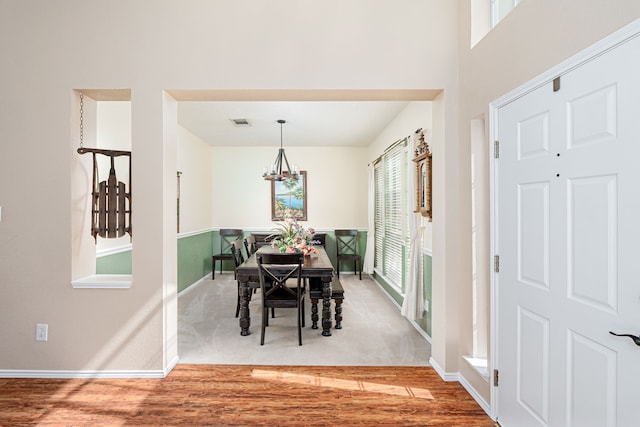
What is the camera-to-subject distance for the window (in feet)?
16.6

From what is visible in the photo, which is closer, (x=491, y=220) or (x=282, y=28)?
(x=491, y=220)

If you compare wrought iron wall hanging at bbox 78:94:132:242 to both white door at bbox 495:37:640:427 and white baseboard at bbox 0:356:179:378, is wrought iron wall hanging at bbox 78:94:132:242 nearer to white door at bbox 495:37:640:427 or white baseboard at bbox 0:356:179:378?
white baseboard at bbox 0:356:179:378

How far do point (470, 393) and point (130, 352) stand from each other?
2.57 metres

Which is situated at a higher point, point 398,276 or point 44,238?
point 44,238

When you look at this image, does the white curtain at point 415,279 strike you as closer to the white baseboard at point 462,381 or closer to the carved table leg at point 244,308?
the white baseboard at point 462,381

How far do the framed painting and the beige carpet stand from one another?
2.84 meters

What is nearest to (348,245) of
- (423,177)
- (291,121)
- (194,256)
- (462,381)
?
(194,256)

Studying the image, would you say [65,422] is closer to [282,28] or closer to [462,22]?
[282,28]

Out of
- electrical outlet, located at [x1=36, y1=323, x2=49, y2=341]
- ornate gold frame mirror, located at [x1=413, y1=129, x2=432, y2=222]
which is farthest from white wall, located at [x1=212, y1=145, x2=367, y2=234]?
electrical outlet, located at [x1=36, y1=323, x2=49, y2=341]

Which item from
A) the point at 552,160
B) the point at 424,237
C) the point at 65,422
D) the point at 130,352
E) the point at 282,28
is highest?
the point at 282,28

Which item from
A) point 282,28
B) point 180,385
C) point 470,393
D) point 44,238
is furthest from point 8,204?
point 470,393

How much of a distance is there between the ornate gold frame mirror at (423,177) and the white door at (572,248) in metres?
1.17

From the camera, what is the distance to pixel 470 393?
2.71 meters

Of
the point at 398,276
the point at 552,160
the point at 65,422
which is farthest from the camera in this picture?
the point at 398,276
